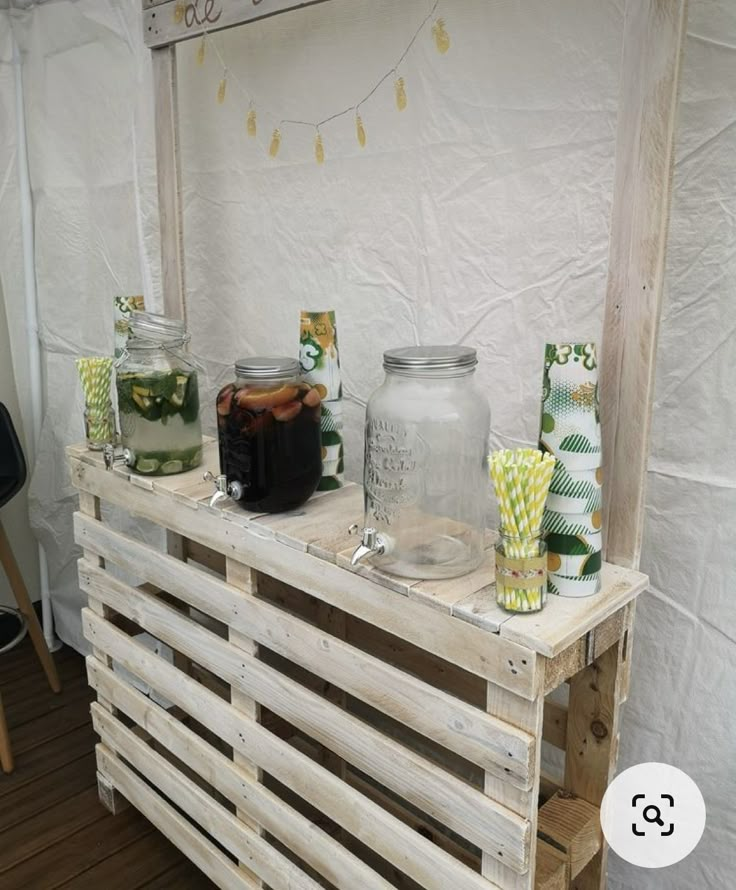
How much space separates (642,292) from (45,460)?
1844 millimetres

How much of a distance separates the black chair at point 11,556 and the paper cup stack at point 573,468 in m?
1.48

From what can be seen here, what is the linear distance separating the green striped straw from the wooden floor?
33.1 inches

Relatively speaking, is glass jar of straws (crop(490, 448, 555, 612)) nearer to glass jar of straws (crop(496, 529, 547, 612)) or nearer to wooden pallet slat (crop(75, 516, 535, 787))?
glass jar of straws (crop(496, 529, 547, 612))

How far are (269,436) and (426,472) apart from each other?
0.80ft

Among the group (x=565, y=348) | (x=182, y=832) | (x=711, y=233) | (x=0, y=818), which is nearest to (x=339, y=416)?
(x=565, y=348)

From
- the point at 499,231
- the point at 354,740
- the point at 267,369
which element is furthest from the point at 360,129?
the point at 354,740

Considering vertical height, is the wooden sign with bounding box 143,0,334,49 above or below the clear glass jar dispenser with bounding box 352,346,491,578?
above

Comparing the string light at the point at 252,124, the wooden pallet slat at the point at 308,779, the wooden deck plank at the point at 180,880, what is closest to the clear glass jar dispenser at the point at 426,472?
the wooden pallet slat at the point at 308,779

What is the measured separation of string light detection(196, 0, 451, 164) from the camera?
1197 mm

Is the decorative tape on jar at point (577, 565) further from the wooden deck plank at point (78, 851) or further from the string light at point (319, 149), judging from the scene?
the wooden deck plank at point (78, 851)

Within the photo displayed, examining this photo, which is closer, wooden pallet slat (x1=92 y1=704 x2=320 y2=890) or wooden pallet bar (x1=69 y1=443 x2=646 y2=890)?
wooden pallet bar (x1=69 y1=443 x2=646 y2=890)

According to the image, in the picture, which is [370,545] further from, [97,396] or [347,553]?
[97,396]

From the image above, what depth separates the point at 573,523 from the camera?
0.93 m

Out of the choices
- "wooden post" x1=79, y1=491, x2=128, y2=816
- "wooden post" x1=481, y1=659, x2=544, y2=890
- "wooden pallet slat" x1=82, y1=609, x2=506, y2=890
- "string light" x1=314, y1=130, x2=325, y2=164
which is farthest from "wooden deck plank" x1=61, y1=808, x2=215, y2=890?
"string light" x1=314, y1=130, x2=325, y2=164
